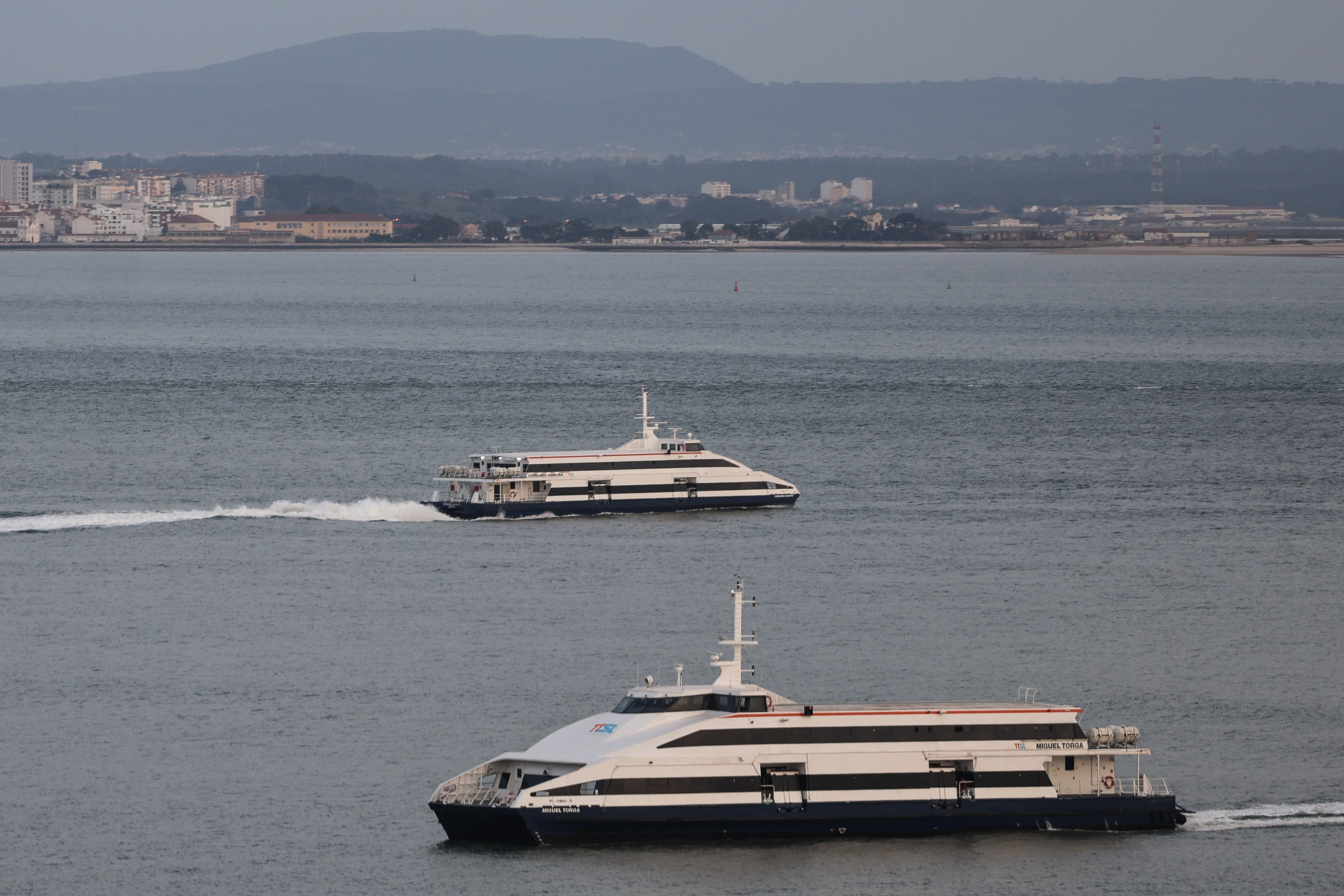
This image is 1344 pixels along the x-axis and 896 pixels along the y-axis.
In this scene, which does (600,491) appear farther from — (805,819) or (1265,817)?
(1265,817)

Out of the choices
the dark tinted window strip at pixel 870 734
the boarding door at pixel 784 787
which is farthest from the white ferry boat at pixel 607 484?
the boarding door at pixel 784 787

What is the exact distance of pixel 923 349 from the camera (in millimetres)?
166875

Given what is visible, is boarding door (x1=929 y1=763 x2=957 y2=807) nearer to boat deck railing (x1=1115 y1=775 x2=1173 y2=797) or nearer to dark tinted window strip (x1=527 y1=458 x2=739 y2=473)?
boat deck railing (x1=1115 y1=775 x2=1173 y2=797)

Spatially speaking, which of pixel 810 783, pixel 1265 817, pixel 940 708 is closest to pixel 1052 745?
pixel 940 708

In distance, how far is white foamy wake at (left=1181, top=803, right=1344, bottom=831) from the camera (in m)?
41.9

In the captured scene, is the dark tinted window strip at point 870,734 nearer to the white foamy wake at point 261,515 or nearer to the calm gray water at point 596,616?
the calm gray water at point 596,616

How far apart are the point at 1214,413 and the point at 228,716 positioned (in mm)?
83053

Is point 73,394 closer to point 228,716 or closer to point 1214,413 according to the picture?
point 1214,413

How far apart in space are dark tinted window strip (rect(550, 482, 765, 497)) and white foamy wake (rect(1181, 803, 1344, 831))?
1649 inches

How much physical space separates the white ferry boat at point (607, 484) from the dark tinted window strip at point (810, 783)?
3982 cm

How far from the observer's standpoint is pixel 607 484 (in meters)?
82.0

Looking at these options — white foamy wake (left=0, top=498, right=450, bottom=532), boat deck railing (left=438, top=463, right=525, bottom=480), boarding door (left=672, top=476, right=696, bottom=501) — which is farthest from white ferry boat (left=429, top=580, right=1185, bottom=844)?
boarding door (left=672, top=476, right=696, bottom=501)

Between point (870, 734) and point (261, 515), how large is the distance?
41.9 m

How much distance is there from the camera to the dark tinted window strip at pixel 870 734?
40.8 meters
